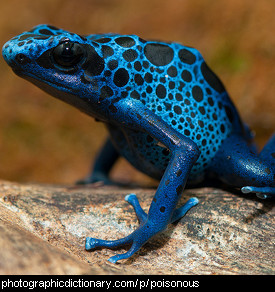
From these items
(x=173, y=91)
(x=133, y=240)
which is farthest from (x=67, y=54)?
(x=133, y=240)

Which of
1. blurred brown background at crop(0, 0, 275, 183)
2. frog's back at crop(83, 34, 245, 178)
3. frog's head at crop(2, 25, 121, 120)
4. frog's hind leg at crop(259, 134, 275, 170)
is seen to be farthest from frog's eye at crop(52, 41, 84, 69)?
blurred brown background at crop(0, 0, 275, 183)

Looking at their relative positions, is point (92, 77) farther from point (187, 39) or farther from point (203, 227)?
point (187, 39)

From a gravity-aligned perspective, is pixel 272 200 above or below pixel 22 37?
below

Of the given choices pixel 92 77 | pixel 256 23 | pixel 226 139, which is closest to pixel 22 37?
pixel 92 77

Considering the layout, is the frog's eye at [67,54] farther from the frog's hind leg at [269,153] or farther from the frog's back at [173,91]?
the frog's hind leg at [269,153]

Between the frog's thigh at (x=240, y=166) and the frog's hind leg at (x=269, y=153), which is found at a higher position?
the frog's hind leg at (x=269, y=153)

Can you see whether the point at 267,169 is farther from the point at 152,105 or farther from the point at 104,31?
the point at 104,31

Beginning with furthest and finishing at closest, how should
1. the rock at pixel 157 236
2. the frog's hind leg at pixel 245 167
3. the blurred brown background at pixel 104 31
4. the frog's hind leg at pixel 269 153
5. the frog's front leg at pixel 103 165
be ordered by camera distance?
the blurred brown background at pixel 104 31, the frog's front leg at pixel 103 165, the frog's hind leg at pixel 269 153, the frog's hind leg at pixel 245 167, the rock at pixel 157 236

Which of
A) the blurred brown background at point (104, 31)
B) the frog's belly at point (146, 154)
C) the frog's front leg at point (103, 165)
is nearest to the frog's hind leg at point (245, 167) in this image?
the frog's belly at point (146, 154)
